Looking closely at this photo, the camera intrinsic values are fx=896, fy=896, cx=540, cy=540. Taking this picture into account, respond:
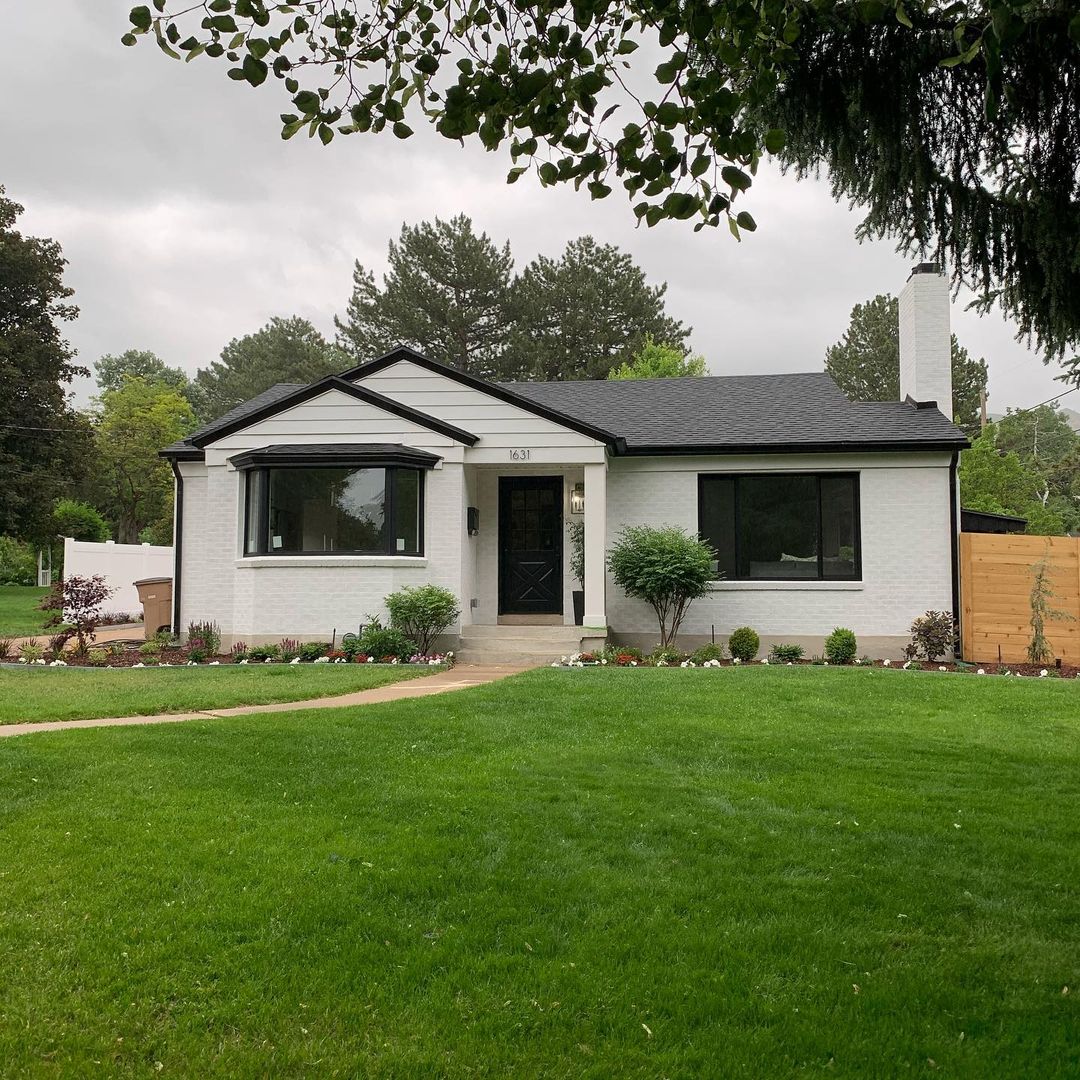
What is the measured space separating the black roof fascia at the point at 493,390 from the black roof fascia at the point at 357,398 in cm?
31

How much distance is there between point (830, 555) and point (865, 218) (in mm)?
9283

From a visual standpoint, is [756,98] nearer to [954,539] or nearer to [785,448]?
[785,448]

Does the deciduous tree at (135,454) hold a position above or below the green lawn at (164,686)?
above

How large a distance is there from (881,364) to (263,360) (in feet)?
112

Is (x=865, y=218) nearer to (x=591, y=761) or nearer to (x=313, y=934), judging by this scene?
(x=591, y=761)

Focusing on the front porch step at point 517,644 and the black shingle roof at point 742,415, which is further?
the black shingle roof at point 742,415

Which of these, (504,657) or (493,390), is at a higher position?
(493,390)

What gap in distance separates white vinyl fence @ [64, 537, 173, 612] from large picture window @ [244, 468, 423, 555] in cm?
881

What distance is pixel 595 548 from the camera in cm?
1338

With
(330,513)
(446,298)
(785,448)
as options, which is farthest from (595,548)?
(446,298)

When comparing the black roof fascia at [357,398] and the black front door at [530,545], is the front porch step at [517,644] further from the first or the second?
the black roof fascia at [357,398]

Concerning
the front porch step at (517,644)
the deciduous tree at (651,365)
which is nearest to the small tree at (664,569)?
the front porch step at (517,644)

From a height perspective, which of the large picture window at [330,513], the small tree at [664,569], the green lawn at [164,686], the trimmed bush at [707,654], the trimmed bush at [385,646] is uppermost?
the large picture window at [330,513]

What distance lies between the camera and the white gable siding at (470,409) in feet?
44.9
